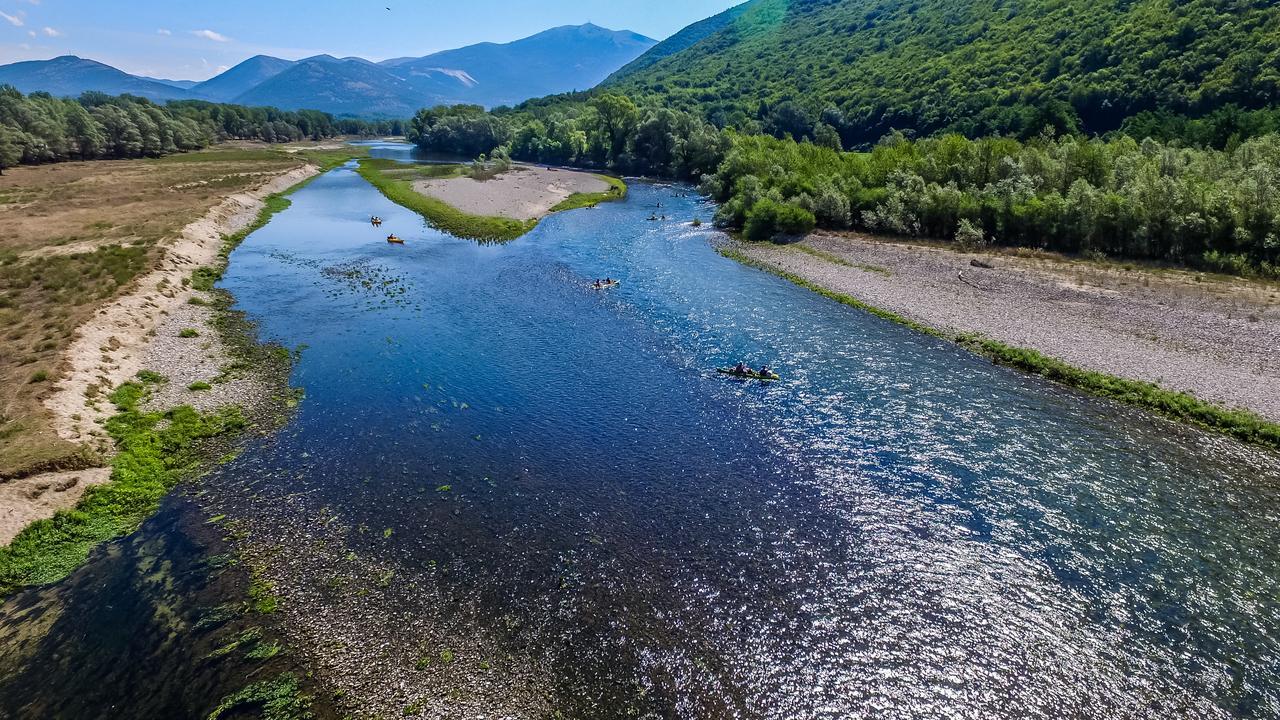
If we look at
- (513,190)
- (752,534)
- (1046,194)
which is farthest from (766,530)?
(513,190)

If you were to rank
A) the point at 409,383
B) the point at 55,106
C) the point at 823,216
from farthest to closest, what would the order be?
the point at 55,106 < the point at 823,216 < the point at 409,383

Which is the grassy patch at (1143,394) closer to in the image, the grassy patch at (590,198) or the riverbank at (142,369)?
the riverbank at (142,369)

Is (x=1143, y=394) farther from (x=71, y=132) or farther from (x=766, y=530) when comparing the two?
(x=71, y=132)

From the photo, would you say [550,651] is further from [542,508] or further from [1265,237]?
[1265,237]

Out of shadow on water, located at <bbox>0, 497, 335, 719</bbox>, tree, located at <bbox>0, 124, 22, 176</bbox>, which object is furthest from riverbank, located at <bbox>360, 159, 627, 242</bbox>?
tree, located at <bbox>0, 124, 22, 176</bbox>

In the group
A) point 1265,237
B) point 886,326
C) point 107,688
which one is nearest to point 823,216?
point 886,326

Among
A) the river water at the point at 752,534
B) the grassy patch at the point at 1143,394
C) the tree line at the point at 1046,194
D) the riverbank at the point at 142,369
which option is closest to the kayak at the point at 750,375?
the river water at the point at 752,534
